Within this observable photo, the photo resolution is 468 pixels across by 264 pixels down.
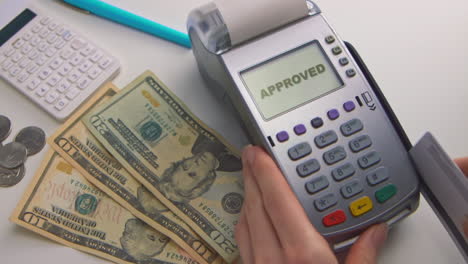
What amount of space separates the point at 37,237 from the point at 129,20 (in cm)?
30

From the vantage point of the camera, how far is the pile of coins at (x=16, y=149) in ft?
1.68

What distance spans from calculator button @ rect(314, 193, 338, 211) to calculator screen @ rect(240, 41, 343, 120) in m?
0.10

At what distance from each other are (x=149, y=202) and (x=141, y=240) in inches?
1.7

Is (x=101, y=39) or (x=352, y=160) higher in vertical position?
(x=101, y=39)

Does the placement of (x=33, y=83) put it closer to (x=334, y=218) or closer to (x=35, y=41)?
(x=35, y=41)

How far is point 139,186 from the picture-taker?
509mm

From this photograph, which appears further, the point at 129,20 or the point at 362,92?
the point at 129,20

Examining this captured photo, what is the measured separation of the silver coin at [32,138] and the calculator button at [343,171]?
357mm

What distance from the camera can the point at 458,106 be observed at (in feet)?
1.74

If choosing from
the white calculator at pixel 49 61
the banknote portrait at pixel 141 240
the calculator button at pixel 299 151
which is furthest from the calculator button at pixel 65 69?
the calculator button at pixel 299 151

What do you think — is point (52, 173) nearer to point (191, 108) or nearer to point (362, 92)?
point (191, 108)

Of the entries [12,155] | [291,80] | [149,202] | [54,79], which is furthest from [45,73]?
[291,80]

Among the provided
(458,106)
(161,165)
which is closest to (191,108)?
(161,165)

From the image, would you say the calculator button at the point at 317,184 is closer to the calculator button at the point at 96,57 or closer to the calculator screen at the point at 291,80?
the calculator screen at the point at 291,80
